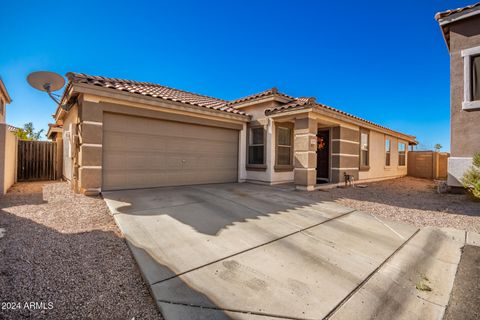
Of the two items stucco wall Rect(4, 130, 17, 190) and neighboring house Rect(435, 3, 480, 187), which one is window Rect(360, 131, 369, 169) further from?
stucco wall Rect(4, 130, 17, 190)

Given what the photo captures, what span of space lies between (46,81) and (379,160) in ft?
49.5

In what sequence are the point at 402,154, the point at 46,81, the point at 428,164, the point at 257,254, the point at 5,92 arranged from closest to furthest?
the point at 257,254 → the point at 46,81 → the point at 5,92 → the point at 428,164 → the point at 402,154

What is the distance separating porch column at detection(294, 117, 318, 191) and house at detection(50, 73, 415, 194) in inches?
1.4

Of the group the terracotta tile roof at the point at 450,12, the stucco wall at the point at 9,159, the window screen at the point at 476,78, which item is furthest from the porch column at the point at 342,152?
the stucco wall at the point at 9,159

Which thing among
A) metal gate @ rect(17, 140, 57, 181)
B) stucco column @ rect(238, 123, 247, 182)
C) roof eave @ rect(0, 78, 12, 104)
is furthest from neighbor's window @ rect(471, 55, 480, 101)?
roof eave @ rect(0, 78, 12, 104)

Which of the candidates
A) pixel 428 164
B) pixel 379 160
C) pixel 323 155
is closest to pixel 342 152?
pixel 323 155

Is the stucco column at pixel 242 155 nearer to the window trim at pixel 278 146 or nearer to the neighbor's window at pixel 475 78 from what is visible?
the window trim at pixel 278 146

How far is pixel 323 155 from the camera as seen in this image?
394 inches

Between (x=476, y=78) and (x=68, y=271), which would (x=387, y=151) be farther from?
(x=68, y=271)

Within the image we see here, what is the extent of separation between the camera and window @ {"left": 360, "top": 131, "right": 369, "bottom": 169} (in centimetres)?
1042

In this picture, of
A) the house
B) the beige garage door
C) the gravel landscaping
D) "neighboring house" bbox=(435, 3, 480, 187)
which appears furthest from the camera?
"neighboring house" bbox=(435, 3, 480, 187)

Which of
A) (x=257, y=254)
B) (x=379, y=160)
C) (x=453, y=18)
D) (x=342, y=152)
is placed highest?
(x=453, y=18)

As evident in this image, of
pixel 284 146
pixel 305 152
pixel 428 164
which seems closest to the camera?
pixel 305 152

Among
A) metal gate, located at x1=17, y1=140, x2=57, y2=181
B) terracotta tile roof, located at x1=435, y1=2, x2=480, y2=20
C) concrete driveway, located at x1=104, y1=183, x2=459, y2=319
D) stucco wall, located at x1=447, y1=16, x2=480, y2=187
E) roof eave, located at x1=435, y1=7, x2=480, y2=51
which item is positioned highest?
terracotta tile roof, located at x1=435, y1=2, x2=480, y2=20
